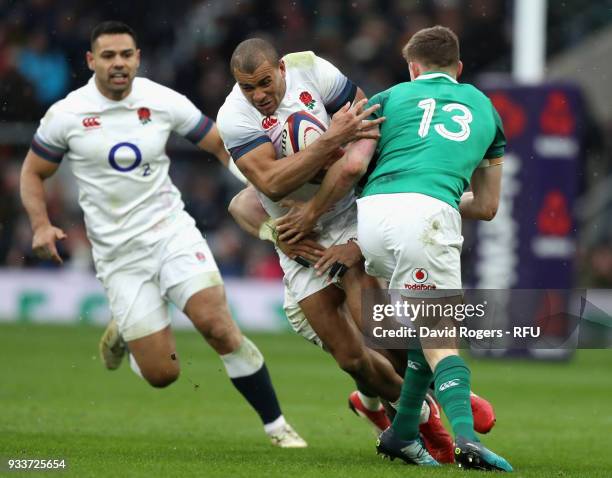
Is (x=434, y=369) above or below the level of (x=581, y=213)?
above

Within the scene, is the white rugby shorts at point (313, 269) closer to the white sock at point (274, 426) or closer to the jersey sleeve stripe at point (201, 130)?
the white sock at point (274, 426)

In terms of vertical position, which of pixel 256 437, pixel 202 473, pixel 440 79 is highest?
pixel 440 79

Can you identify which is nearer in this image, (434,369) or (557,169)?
(434,369)

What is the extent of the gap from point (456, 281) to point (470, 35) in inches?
537

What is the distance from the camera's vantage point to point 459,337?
659 centimetres

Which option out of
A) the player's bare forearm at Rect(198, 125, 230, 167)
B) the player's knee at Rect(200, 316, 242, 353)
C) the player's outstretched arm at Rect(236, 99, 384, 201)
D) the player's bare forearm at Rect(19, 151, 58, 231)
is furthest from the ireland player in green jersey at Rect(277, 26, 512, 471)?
the player's bare forearm at Rect(19, 151, 58, 231)

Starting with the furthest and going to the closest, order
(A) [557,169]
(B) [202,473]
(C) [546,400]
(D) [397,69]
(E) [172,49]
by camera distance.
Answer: (E) [172,49] → (D) [397,69] → (A) [557,169] → (C) [546,400] → (B) [202,473]

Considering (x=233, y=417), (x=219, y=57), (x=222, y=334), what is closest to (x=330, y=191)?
(x=222, y=334)

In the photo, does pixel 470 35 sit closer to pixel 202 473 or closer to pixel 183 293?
pixel 183 293

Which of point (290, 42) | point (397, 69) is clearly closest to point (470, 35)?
point (397, 69)

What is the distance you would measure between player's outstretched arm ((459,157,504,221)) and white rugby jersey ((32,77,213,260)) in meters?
2.35

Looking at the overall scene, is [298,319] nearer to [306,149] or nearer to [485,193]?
[306,149]

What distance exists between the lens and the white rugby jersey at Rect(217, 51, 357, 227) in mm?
6852
